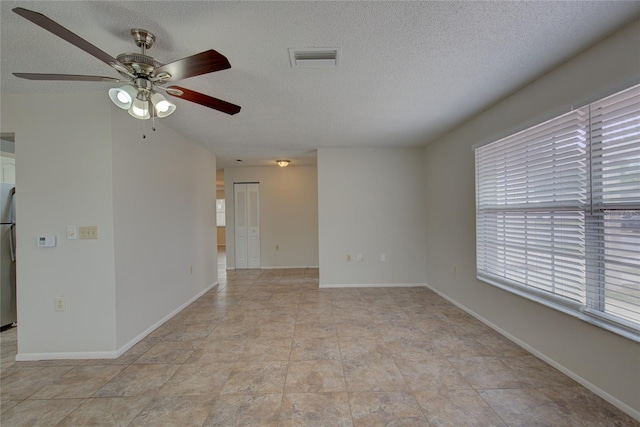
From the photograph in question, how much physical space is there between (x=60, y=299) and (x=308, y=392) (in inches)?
93.4

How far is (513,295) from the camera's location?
272cm

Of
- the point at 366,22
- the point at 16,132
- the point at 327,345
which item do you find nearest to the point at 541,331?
the point at 327,345

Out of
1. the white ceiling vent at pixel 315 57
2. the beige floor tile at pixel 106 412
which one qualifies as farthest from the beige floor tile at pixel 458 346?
the white ceiling vent at pixel 315 57

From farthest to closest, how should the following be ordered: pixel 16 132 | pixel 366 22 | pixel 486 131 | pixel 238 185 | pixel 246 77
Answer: pixel 238 185
pixel 486 131
pixel 16 132
pixel 246 77
pixel 366 22

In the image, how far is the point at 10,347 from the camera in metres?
2.80

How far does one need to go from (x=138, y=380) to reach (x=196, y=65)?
2350 millimetres

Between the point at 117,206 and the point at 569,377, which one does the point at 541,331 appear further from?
the point at 117,206

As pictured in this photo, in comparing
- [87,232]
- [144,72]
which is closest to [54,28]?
[144,72]

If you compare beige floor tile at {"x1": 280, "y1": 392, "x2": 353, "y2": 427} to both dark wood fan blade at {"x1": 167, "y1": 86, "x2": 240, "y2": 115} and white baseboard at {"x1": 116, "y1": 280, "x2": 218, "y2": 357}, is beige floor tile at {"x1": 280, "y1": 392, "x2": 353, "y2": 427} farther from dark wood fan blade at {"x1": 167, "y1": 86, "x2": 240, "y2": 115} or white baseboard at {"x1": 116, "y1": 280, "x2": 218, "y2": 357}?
dark wood fan blade at {"x1": 167, "y1": 86, "x2": 240, "y2": 115}

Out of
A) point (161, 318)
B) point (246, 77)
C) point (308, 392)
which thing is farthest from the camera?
point (161, 318)

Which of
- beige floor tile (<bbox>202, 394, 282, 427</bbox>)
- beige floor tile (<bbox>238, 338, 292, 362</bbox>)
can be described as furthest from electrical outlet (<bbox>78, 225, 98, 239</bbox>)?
beige floor tile (<bbox>202, 394, 282, 427</bbox>)

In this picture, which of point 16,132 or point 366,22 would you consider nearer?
point 366,22

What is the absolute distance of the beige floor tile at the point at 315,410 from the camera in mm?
1709

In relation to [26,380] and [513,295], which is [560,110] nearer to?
[513,295]
